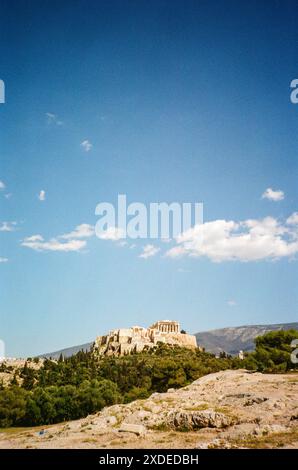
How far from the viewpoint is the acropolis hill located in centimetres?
10419

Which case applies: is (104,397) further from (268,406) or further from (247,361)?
(268,406)

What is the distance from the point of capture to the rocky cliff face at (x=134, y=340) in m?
104

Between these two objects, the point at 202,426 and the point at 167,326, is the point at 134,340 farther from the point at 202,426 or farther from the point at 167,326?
the point at 202,426

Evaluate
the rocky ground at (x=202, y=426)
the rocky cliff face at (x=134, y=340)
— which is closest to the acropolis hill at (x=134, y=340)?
the rocky cliff face at (x=134, y=340)

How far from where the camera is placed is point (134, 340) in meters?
110

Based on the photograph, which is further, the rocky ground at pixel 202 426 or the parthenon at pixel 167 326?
the parthenon at pixel 167 326

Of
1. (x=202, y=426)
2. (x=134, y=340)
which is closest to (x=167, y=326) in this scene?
(x=134, y=340)

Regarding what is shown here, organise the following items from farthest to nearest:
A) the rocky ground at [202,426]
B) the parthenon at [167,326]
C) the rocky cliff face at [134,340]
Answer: the parthenon at [167,326], the rocky cliff face at [134,340], the rocky ground at [202,426]

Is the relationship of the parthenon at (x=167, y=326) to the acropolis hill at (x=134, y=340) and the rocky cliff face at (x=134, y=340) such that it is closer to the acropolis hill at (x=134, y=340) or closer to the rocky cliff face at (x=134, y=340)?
the acropolis hill at (x=134, y=340)

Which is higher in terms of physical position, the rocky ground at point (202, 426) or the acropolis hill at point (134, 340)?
the rocky ground at point (202, 426)

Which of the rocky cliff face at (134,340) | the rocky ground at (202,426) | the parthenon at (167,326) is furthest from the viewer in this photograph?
the parthenon at (167,326)

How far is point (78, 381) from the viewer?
5759 cm
